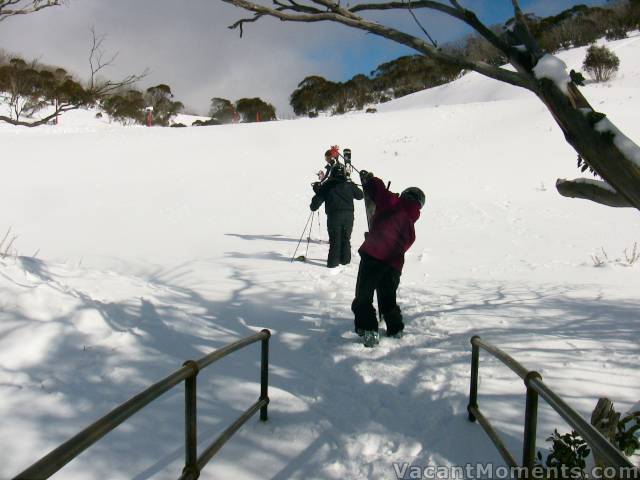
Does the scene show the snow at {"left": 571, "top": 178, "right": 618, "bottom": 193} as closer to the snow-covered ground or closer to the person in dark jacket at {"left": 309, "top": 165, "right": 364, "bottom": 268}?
the snow-covered ground

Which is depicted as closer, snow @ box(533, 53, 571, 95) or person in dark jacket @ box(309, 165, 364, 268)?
snow @ box(533, 53, 571, 95)

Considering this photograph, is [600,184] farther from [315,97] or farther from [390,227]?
[315,97]

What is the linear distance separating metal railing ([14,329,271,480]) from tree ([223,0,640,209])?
7.32 feet

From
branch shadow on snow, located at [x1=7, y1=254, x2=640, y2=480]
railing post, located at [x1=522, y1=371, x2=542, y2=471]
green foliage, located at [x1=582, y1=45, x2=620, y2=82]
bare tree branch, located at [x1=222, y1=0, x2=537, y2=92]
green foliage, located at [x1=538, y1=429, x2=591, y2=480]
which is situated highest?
green foliage, located at [x1=582, y1=45, x2=620, y2=82]

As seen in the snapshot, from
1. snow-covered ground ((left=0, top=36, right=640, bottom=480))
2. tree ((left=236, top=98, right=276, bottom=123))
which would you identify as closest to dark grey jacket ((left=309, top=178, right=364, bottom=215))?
snow-covered ground ((left=0, top=36, right=640, bottom=480))

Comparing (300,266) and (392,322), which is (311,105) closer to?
(300,266)

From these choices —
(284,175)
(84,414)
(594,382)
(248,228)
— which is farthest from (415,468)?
(284,175)

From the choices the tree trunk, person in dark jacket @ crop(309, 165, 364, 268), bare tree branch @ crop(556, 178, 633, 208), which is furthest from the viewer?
person in dark jacket @ crop(309, 165, 364, 268)

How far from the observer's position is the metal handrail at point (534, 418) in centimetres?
155

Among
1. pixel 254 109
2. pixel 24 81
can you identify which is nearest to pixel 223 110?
pixel 254 109

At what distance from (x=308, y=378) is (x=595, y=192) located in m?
2.92

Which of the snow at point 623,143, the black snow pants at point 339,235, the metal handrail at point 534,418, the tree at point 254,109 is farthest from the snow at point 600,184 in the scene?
the tree at point 254,109

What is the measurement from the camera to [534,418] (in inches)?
97.7

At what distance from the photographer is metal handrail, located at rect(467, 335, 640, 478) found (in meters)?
1.55
